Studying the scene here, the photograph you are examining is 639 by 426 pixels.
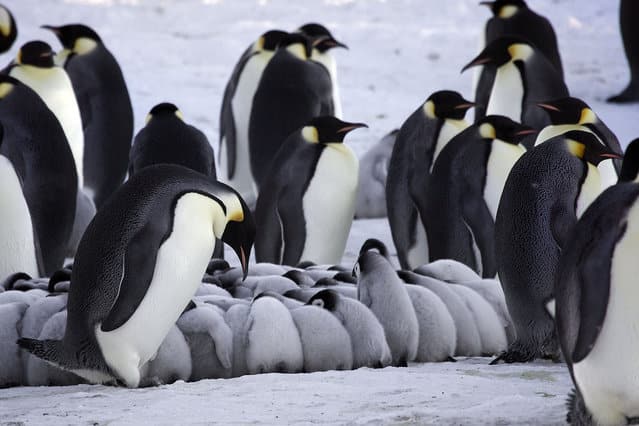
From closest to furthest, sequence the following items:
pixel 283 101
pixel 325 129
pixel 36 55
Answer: pixel 325 129
pixel 36 55
pixel 283 101

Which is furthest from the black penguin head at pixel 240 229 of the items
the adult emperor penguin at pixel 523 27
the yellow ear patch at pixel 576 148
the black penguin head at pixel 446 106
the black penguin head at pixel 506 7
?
the black penguin head at pixel 506 7

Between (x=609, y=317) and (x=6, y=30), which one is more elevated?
(x=6, y=30)

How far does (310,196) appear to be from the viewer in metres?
5.52

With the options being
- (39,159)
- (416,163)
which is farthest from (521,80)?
(39,159)

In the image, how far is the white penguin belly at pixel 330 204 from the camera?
5531 mm

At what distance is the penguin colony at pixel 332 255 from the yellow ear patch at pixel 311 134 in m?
0.02

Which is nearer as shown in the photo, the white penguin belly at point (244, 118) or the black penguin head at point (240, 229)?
the black penguin head at point (240, 229)

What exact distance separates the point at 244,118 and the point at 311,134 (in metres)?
2.18

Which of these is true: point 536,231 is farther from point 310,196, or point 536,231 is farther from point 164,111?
point 164,111

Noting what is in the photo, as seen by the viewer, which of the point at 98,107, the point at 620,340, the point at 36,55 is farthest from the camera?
the point at 98,107

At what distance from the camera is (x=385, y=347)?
12.4ft

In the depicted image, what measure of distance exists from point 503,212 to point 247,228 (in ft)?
2.47

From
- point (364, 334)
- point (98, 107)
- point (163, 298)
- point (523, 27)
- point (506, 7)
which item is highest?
point (506, 7)

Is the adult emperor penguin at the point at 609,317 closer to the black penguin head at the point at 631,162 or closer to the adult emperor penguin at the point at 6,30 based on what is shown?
the black penguin head at the point at 631,162
